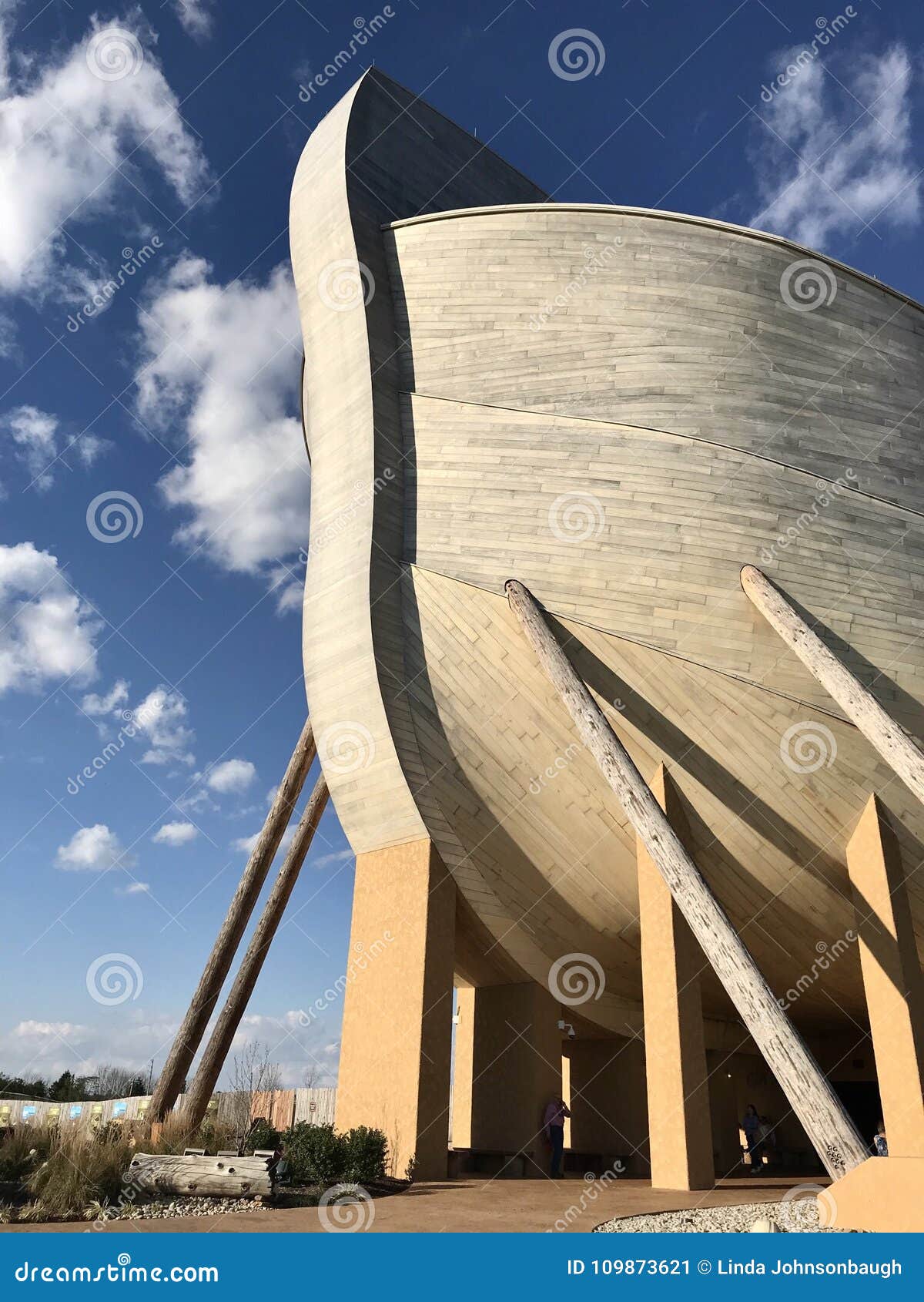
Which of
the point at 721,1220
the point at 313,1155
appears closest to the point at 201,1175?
the point at 313,1155

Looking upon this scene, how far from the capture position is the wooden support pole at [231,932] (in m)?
14.1

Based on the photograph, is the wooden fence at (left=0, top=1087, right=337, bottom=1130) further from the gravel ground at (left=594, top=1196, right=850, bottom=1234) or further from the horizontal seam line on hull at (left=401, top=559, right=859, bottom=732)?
the gravel ground at (left=594, top=1196, right=850, bottom=1234)

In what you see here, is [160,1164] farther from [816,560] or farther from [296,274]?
[296,274]

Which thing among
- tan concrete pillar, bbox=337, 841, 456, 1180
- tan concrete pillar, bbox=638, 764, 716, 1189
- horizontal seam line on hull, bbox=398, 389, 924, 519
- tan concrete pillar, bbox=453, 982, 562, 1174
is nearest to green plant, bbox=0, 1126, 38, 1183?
tan concrete pillar, bbox=337, 841, 456, 1180

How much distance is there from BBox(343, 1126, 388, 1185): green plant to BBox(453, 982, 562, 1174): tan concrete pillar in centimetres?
372

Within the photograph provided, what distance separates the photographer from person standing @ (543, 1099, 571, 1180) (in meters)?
13.4

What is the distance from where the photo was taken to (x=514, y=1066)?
14.4 metres

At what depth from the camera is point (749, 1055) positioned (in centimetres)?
1853

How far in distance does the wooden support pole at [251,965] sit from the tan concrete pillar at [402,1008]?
244 cm

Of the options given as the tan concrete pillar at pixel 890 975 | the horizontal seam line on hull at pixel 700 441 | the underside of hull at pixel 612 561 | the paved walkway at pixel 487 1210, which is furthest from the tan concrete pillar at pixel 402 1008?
the horizontal seam line on hull at pixel 700 441

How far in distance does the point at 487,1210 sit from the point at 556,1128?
6152 millimetres

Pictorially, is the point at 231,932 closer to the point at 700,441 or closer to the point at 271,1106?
the point at 271,1106

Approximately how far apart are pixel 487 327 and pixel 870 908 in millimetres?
9498

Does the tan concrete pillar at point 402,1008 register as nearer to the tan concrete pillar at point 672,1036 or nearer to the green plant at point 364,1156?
the green plant at point 364,1156
